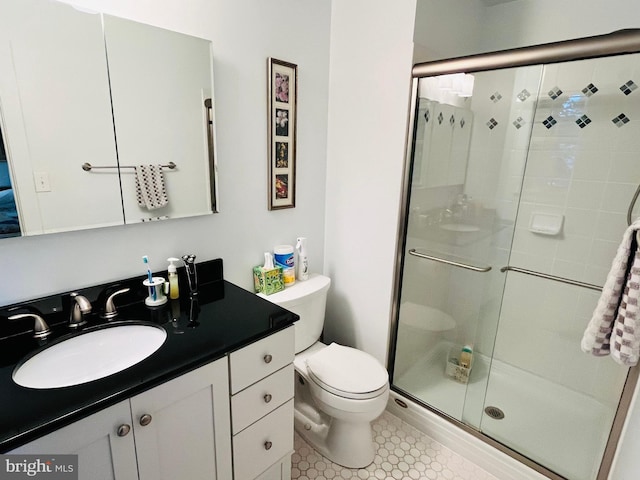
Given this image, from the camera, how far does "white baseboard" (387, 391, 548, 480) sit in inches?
63.2

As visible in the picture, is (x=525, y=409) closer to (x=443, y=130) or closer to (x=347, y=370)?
(x=347, y=370)

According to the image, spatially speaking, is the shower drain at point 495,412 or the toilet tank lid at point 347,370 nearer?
the toilet tank lid at point 347,370

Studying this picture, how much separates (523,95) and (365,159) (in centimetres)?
83

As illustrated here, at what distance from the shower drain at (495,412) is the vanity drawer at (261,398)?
3.92 ft

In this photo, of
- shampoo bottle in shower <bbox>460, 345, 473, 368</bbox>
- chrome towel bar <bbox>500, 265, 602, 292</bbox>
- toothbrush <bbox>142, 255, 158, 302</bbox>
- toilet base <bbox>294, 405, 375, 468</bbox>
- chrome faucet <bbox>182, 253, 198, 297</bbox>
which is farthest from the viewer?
shampoo bottle in shower <bbox>460, 345, 473, 368</bbox>

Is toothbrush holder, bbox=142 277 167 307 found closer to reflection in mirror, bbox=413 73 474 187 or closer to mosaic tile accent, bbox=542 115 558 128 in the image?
reflection in mirror, bbox=413 73 474 187

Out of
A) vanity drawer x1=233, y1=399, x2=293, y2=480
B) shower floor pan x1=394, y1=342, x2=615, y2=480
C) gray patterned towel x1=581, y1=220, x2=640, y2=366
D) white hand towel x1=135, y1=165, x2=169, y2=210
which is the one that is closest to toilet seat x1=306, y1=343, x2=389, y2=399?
vanity drawer x1=233, y1=399, x2=293, y2=480

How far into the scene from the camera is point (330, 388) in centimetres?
157

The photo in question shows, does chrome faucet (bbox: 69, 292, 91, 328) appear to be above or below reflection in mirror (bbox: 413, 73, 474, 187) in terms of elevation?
below

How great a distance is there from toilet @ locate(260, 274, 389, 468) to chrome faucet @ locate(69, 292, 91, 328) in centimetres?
75

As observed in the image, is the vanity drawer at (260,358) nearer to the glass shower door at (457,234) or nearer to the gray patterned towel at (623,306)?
the glass shower door at (457,234)

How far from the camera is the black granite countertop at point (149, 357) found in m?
0.79

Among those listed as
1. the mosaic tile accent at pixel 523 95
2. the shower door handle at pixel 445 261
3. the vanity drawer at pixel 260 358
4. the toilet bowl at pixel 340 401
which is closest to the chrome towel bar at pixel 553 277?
the shower door handle at pixel 445 261

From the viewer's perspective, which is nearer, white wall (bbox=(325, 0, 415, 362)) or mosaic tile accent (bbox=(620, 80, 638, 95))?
mosaic tile accent (bbox=(620, 80, 638, 95))
